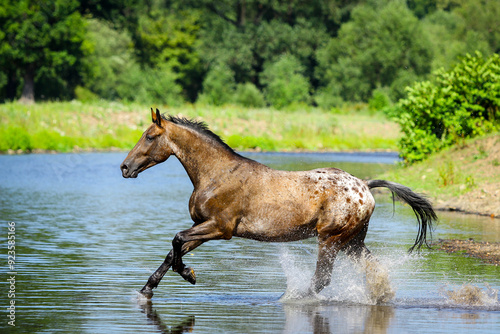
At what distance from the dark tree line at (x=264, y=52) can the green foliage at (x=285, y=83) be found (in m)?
0.10

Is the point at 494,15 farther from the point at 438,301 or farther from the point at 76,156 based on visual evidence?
the point at 438,301

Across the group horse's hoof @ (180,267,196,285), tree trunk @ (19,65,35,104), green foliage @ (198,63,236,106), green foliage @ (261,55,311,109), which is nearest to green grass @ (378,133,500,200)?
horse's hoof @ (180,267,196,285)

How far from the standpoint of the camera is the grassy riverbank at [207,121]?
43969 mm

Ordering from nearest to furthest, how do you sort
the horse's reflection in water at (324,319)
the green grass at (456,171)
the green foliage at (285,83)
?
the horse's reflection in water at (324,319) → the green grass at (456,171) → the green foliage at (285,83)

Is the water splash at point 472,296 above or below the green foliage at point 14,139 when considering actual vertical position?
above

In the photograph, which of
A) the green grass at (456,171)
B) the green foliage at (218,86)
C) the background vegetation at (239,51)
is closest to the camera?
the green grass at (456,171)

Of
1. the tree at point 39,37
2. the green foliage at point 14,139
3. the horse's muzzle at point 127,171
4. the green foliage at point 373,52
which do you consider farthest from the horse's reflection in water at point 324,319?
the green foliage at point 373,52

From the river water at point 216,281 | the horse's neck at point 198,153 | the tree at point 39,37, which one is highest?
the tree at point 39,37

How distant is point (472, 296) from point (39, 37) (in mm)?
53299

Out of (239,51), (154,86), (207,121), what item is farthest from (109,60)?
(207,121)

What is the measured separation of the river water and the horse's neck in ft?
5.14

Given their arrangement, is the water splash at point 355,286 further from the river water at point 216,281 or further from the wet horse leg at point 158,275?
the wet horse leg at point 158,275

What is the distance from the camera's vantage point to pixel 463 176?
859 inches

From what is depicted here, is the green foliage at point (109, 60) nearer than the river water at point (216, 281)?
No
